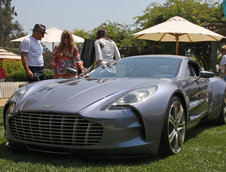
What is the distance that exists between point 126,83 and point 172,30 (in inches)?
236

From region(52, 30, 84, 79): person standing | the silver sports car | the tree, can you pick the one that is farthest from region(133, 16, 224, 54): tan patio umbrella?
the tree

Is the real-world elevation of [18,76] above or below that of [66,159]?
below

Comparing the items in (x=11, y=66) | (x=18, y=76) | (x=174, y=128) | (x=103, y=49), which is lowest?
(x=18, y=76)

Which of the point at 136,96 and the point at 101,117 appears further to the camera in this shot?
the point at 136,96

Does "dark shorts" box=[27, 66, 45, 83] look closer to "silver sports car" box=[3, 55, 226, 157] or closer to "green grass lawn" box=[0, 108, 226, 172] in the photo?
"silver sports car" box=[3, 55, 226, 157]

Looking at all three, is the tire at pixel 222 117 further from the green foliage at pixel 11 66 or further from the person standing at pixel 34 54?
the green foliage at pixel 11 66

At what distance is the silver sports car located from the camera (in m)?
3.12

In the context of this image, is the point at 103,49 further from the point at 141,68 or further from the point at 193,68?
the point at 141,68

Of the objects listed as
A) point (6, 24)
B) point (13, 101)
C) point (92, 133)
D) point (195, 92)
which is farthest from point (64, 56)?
point (6, 24)

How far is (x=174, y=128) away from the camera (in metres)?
3.70

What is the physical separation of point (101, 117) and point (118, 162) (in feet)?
1.76

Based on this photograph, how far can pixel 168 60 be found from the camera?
4.72 meters

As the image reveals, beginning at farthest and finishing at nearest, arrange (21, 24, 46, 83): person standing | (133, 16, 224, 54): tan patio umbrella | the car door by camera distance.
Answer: (133, 16, 224, 54): tan patio umbrella → (21, 24, 46, 83): person standing → the car door

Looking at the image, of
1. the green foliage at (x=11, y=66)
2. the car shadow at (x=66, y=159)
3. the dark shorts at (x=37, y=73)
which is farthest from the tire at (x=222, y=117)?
the green foliage at (x=11, y=66)
